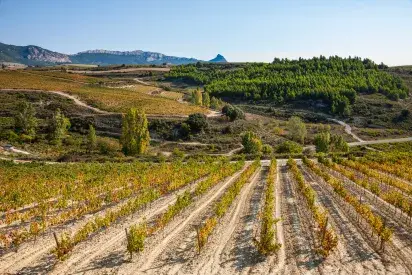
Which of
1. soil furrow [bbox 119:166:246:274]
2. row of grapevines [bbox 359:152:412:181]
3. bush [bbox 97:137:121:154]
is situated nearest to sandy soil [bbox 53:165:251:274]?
soil furrow [bbox 119:166:246:274]

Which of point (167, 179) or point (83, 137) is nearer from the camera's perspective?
point (167, 179)

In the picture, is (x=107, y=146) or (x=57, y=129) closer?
(x=107, y=146)

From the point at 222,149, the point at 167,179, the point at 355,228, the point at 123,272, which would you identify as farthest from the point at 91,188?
the point at 222,149

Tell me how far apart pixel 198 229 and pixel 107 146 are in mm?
51150

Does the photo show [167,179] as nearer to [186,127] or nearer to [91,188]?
[91,188]

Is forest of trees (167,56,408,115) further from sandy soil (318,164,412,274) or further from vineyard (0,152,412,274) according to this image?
vineyard (0,152,412,274)

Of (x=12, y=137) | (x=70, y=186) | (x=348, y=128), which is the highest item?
(x=70, y=186)

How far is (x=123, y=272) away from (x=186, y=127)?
2569 inches

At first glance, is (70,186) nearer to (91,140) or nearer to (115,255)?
(115,255)

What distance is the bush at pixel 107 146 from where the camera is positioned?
6649cm

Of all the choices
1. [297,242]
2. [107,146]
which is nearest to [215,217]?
[297,242]

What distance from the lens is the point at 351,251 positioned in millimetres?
17859

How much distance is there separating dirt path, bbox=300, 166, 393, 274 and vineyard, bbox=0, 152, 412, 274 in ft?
0.16

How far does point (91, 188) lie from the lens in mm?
32219
